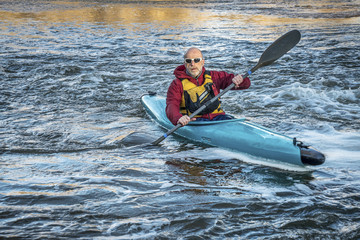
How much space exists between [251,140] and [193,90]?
37.1 inches

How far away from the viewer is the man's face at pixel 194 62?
15.5 ft

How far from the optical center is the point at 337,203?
3381mm

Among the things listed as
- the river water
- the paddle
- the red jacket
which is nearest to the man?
the red jacket

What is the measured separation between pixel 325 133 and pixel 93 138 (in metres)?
3.07

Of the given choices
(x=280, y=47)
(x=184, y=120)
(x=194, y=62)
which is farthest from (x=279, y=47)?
(x=184, y=120)

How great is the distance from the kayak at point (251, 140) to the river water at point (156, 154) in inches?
5.2

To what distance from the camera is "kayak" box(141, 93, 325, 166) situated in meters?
4.09

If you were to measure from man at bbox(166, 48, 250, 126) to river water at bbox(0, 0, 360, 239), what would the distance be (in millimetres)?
451

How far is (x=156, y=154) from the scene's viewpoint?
15.7 ft

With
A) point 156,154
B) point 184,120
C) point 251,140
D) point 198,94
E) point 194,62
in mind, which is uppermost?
point 194,62

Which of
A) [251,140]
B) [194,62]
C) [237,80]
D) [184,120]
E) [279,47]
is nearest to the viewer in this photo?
[251,140]

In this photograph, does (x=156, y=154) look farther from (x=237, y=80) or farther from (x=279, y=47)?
(x=279, y=47)

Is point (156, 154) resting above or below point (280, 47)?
below

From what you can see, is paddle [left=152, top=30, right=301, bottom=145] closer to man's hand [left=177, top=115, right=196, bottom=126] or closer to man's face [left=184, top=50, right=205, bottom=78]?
man's face [left=184, top=50, right=205, bottom=78]
